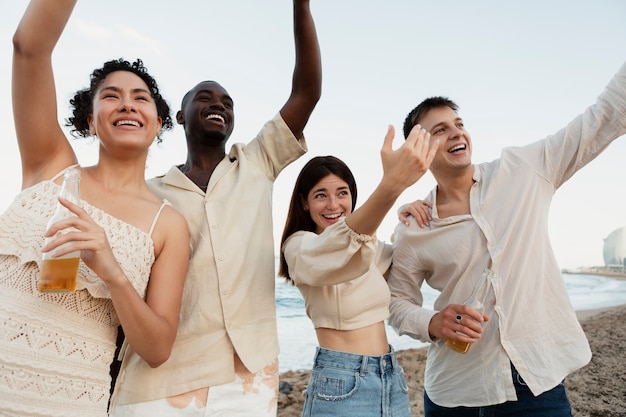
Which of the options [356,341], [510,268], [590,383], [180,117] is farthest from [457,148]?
[590,383]

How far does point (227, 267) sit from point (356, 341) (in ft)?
2.77

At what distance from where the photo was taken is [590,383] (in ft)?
22.9

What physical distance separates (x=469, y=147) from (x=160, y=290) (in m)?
2.08

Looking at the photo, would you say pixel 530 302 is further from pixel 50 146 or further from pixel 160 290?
pixel 50 146

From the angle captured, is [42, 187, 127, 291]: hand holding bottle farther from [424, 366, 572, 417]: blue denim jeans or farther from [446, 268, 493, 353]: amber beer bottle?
[424, 366, 572, 417]: blue denim jeans

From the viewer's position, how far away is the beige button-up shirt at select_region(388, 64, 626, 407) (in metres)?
2.54

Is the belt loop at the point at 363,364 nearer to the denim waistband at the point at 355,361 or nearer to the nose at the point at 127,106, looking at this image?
the denim waistband at the point at 355,361

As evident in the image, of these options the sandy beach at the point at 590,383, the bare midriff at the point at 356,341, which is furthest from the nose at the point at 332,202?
the sandy beach at the point at 590,383

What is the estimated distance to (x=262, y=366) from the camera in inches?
89.6

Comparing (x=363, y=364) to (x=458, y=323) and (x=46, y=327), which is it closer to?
(x=458, y=323)

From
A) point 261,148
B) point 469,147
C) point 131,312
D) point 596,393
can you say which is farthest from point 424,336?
point 596,393

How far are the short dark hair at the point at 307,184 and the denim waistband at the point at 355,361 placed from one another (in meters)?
0.66

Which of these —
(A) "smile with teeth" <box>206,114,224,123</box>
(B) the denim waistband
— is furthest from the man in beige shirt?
(B) the denim waistband

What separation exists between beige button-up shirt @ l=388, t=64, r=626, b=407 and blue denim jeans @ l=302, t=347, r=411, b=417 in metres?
0.36
